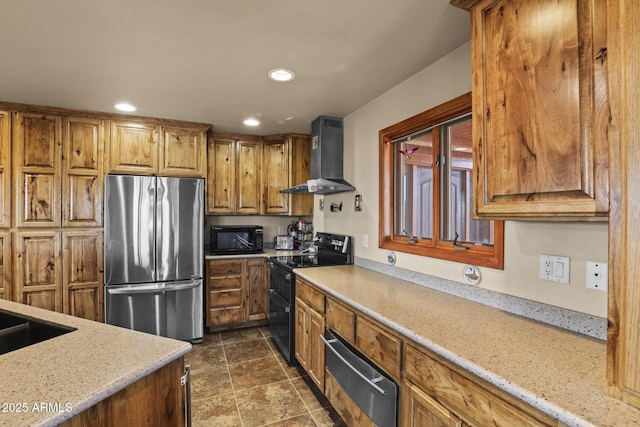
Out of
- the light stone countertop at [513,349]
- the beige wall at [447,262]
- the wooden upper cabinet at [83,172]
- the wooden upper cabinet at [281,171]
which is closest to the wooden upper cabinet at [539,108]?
the beige wall at [447,262]

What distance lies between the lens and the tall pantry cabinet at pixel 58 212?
9.36 feet

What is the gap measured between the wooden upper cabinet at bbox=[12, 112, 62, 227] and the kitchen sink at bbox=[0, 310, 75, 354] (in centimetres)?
189

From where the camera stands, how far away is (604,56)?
0.93 m

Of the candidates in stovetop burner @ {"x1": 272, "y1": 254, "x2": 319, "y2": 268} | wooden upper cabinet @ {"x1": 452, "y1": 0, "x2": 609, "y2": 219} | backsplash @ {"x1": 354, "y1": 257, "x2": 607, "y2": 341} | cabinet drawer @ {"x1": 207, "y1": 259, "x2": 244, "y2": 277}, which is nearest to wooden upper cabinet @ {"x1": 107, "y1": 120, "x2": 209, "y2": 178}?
cabinet drawer @ {"x1": 207, "y1": 259, "x2": 244, "y2": 277}

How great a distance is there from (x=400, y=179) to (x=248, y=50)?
143 cm

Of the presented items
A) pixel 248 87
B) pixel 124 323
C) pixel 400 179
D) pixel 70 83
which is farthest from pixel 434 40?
pixel 124 323

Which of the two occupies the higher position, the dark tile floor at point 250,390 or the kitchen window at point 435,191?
the kitchen window at point 435,191

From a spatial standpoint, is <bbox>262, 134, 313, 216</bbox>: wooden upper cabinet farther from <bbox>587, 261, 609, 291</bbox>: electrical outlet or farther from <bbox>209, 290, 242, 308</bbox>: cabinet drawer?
<bbox>587, 261, 609, 291</bbox>: electrical outlet

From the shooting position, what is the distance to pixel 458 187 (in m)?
2.03

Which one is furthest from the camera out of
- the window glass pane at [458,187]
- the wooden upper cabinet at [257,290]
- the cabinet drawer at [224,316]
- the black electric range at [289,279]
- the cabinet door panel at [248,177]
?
the cabinet door panel at [248,177]

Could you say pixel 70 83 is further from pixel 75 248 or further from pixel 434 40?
pixel 434 40

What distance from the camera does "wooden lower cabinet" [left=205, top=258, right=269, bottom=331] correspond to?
345 cm

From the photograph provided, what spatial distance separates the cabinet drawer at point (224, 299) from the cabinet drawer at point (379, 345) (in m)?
2.13

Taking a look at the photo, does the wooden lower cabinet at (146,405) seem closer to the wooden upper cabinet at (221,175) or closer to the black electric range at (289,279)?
the black electric range at (289,279)
